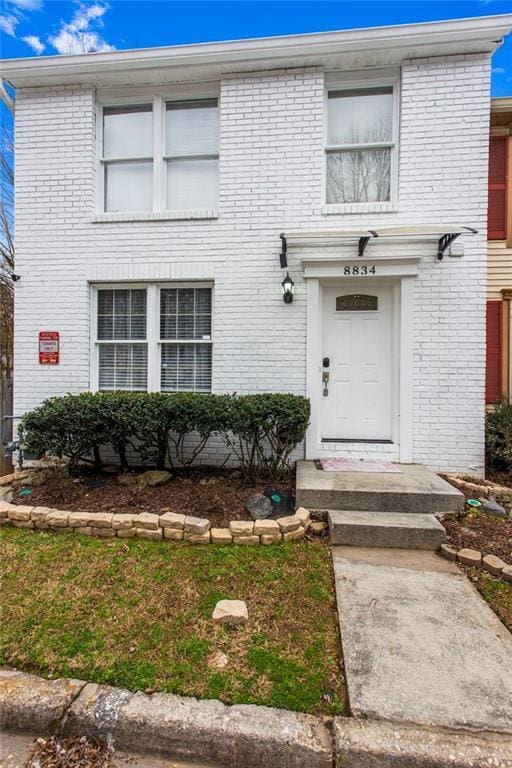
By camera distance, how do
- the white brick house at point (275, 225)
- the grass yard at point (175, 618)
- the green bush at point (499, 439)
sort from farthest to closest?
the green bush at point (499, 439) < the white brick house at point (275, 225) < the grass yard at point (175, 618)

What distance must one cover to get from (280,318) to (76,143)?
3949mm

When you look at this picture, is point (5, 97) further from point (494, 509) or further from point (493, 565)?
point (494, 509)

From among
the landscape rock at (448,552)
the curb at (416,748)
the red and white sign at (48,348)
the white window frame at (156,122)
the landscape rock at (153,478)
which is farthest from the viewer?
the red and white sign at (48,348)

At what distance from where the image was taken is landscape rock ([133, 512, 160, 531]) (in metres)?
3.42

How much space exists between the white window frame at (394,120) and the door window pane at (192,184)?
1598mm

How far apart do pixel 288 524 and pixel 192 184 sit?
480 centimetres

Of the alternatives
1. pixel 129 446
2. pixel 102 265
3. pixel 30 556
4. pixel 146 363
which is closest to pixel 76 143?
pixel 102 265

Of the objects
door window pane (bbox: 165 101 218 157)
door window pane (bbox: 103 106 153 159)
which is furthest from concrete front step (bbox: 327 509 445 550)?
door window pane (bbox: 103 106 153 159)

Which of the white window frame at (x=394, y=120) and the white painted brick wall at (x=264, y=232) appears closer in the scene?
the white painted brick wall at (x=264, y=232)

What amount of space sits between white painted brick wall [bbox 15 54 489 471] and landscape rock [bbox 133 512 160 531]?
212 centimetres

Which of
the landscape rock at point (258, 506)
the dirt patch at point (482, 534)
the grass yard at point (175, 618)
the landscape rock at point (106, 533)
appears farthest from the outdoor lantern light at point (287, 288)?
the landscape rock at point (106, 533)

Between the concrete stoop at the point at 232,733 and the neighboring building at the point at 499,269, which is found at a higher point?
the neighboring building at the point at 499,269

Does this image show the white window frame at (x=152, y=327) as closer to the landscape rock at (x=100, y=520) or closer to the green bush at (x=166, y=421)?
the green bush at (x=166, y=421)

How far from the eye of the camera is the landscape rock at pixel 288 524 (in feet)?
11.1
